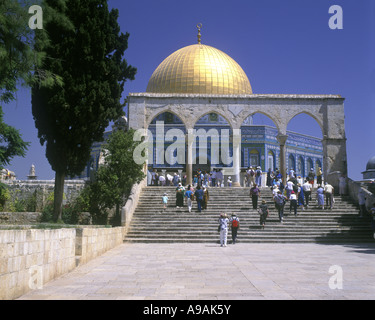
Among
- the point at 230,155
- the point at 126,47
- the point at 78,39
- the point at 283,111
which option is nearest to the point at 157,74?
the point at 230,155

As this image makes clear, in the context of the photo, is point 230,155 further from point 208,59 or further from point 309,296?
point 309,296

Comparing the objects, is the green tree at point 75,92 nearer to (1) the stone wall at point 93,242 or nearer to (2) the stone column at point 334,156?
(1) the stone wall at point 93,242

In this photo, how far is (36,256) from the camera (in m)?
5.41

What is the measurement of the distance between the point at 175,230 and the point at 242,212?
9.48ft

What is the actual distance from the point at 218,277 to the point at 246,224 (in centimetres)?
805

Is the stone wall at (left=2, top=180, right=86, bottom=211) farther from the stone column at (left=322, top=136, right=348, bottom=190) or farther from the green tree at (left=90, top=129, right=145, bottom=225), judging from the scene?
the stone column at (left=322, top=136, right=348, bottom=190)

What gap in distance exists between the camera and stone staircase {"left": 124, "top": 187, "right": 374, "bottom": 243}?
13.1 m

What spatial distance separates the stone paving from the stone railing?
3546 millimetres

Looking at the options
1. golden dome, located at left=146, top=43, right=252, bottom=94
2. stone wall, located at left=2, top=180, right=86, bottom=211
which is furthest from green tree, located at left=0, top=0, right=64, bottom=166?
golden dome, located at left=146, top=43, right=252, bottom=94

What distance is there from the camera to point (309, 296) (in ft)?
→ 15.9

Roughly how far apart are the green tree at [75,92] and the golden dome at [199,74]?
1893cm

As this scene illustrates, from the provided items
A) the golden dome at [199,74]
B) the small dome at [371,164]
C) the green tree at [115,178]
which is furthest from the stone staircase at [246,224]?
the small dome at [371,164]

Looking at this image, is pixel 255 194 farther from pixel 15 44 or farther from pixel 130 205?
pixel 15 44

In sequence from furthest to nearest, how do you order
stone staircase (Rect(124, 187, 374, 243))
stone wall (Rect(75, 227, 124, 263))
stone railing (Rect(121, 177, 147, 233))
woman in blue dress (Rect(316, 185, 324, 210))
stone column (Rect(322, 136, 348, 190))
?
stone column (Rect(322, 136, 348, 190)) < woman in blue dress (Rect(316, 185, 324, 210)) < stone railing (Rect(121, 177, 147, 233)) < stone staircase (Rect(124, 187, 374, 243)) < stone wall (Rect(75, 227, 124, 263))
